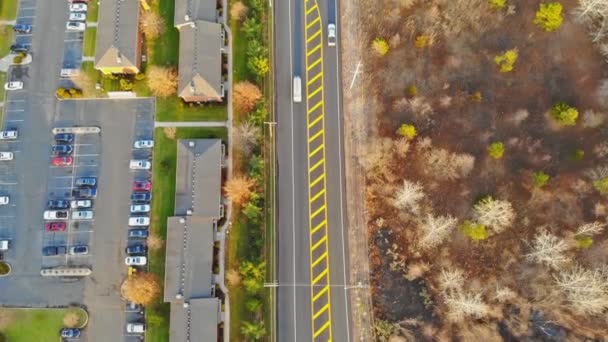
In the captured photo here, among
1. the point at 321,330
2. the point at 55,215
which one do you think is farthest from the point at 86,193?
the point at 321,330

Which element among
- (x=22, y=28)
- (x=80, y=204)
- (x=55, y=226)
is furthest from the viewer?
(x=22, y=28)

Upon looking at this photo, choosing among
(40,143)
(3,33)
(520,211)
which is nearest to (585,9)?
(520,211)

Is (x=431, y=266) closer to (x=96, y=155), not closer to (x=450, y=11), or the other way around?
(x=450, y=11)

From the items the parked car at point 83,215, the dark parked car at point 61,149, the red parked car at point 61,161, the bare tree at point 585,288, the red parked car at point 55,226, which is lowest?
the bare tree at point 585,288

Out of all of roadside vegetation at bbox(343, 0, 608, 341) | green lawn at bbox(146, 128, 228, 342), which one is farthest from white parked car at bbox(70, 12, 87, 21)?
roadside vegetation at bbox(343, 0, 608, 341)

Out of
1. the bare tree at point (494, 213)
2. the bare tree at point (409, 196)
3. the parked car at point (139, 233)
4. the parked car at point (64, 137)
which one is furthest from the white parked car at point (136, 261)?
the bare tree at point (494, 213)

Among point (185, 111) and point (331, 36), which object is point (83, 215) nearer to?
point (185, 111)

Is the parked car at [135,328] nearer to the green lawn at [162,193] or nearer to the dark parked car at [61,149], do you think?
the green lawn at [162,193]

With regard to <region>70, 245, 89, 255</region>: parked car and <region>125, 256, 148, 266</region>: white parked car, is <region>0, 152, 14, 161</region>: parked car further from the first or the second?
<region>125, 256, 148, 266</region>: white parked car
